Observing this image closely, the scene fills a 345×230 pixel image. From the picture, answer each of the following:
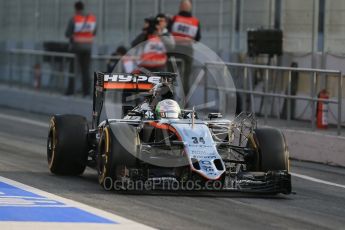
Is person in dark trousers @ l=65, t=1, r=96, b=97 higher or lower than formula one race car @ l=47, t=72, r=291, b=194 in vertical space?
higher

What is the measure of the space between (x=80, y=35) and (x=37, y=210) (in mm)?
16293

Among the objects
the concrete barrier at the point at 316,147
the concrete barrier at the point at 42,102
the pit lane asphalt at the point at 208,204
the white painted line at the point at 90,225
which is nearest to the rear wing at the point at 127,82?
the pit lane asphalt at the point at 208,204

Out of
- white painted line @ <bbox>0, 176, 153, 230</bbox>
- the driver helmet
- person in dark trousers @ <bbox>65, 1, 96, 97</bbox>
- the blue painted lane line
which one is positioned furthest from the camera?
person in dark trousers @ <bbox>65, 1, 96, 97</bbox>

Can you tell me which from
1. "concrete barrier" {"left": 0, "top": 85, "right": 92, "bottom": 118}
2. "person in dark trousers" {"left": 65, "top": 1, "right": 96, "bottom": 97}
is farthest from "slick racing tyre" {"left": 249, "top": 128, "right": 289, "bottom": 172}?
"person in dark trousers" {"left": 65, "top": 1, "right": 96, "bottom": 97}


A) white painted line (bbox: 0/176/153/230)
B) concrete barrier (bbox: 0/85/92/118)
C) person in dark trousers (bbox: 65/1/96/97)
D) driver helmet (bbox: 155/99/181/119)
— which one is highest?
person in dark trousers (bbox: 65/1/96/97)

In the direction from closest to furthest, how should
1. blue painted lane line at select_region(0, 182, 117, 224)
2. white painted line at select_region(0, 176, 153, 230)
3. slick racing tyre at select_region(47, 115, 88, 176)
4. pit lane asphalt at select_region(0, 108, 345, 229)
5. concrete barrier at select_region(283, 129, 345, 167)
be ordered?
white painted line at select_region(0, 176, 153, 230)
blue painted lane line at select_region(0, 182, 117, 224)
pit lane asphalt at select_region(0, 108, 345, 229)
slick racing tyre at select_region(47, 115, 88, 176)
concrete barrier at select_region(283, 129, 345, 167)

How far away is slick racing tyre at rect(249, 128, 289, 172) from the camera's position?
1268 centimetres

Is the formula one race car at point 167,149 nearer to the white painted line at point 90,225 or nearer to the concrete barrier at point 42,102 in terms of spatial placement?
the white painted line at point 90,225

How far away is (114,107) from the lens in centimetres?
1422

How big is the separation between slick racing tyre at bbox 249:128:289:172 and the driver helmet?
1007 millimetres

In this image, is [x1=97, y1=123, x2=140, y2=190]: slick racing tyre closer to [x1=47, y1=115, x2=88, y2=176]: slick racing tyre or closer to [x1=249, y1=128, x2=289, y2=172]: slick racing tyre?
[x1=47, y1=115, x2=88, y2=176]: slick racing tyre

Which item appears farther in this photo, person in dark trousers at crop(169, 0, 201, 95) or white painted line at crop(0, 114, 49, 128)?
white painted line at crop(0, 114, 49, 128)

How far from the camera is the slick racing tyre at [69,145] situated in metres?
13.6

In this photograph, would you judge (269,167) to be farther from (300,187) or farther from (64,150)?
(64,150)
